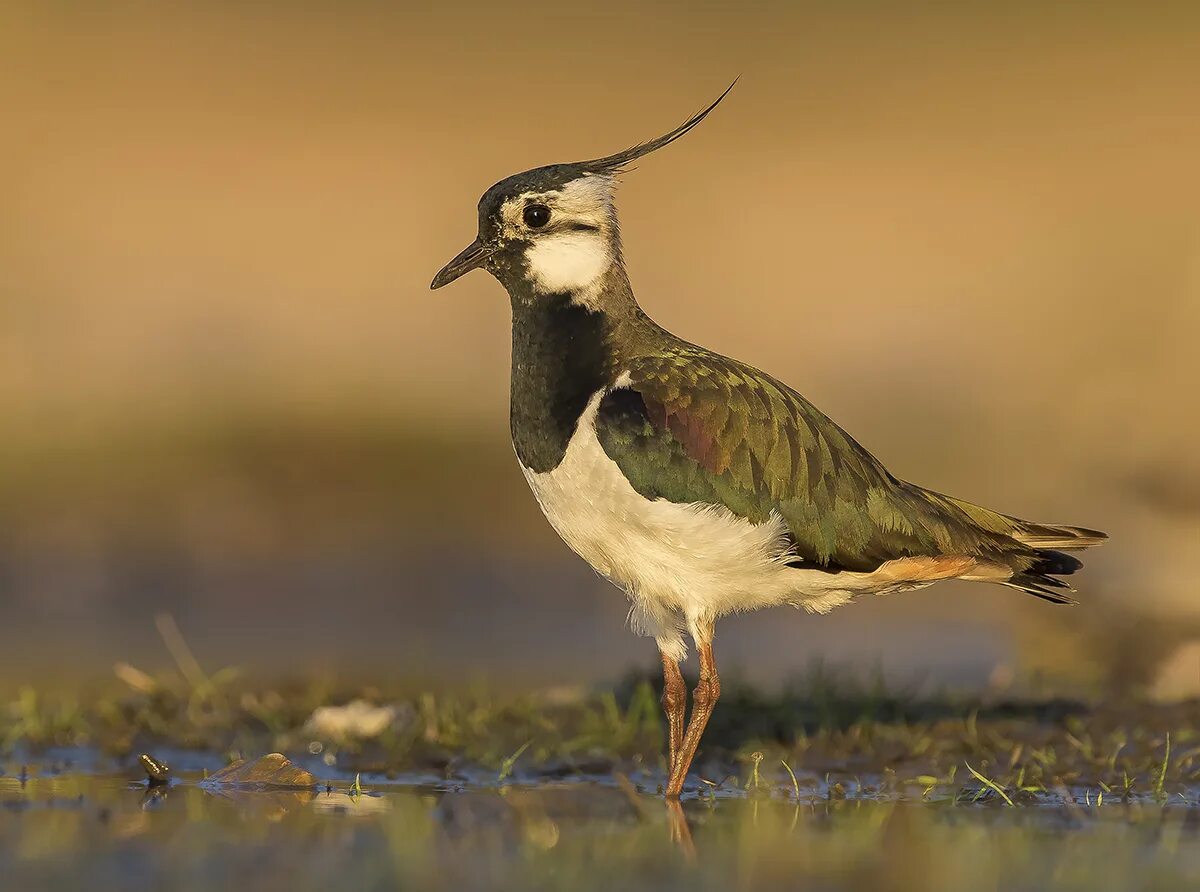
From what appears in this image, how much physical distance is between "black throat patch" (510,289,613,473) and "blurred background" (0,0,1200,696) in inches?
100

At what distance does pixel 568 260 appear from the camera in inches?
299

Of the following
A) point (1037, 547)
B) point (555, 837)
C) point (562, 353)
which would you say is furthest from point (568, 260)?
point (555, 837)

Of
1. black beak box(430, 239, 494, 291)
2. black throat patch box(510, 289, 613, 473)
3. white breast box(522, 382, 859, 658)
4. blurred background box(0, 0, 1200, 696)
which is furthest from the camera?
blurred background box(0, 0, 1200, 696)

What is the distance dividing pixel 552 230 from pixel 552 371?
0.60 meters

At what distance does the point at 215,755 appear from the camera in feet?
25.9

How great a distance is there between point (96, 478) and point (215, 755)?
191 inches

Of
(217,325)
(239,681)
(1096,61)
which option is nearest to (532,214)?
(239,681)

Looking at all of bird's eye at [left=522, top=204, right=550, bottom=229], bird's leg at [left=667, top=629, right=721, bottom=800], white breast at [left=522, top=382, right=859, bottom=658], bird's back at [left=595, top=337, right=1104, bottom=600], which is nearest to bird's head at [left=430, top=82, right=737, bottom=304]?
bird's eye at [left=522, top=204, right=550, bottom=229]

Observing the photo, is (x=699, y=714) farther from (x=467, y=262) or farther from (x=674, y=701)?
(x=467, y=262)

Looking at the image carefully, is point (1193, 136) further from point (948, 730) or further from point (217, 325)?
point (948, 730)

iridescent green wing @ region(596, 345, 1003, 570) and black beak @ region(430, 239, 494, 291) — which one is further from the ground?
black beak @ region(430, 239, 494, 291)

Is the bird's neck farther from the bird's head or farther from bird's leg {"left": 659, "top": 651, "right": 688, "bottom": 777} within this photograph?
bird's leg {"left": 659, "top": 651, "right": 688, "bottom": 777}

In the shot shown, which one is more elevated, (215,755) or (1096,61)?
(1096,61)

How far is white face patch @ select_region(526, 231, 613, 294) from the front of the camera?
7.56m
